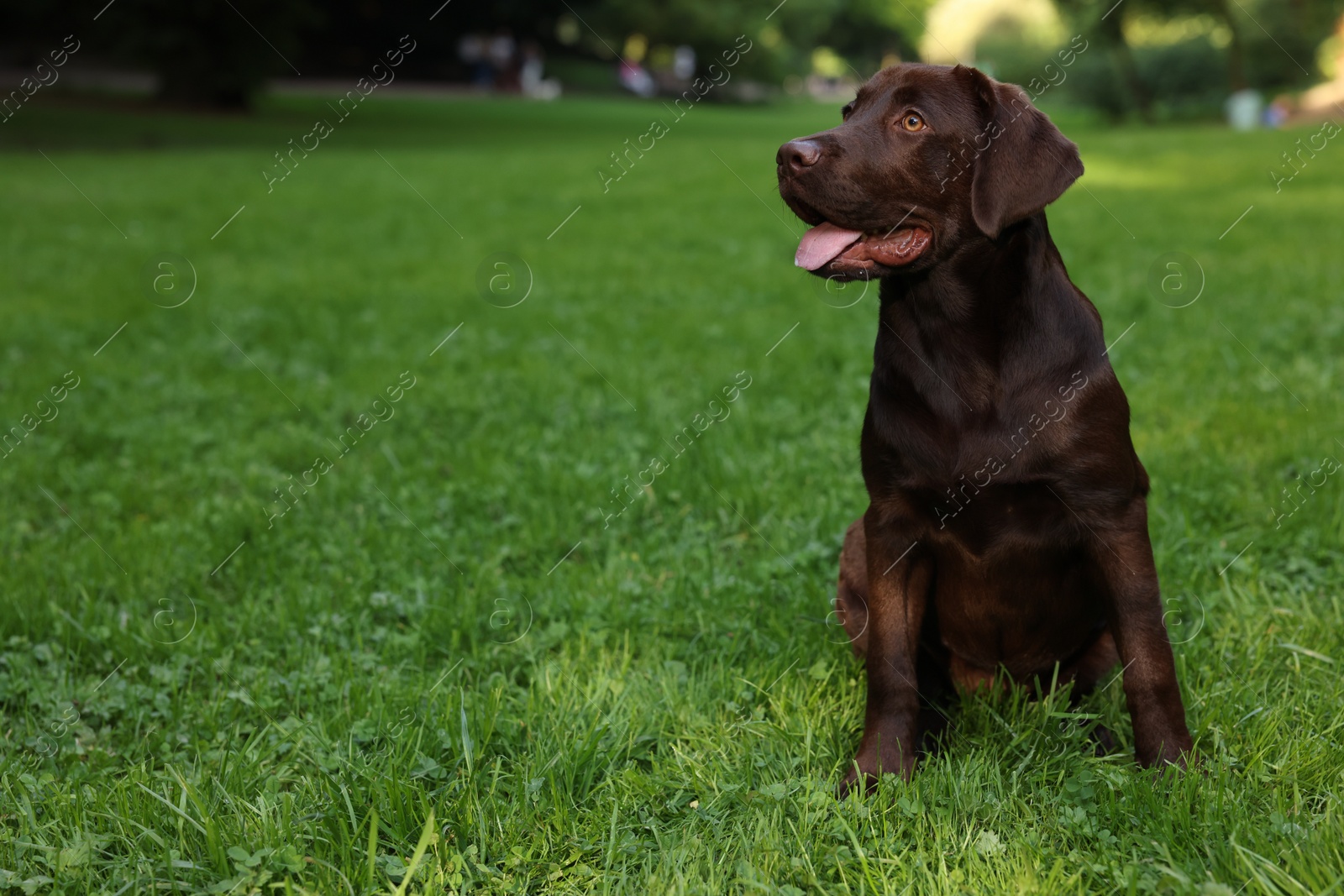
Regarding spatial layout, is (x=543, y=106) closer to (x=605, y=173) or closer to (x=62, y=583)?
(x=605, y=173)

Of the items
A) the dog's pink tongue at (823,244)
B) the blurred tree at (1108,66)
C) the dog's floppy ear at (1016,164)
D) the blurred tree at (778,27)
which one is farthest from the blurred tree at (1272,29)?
the dog's pink tongue at (823,244)

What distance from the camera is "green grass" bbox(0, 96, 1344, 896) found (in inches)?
88.7

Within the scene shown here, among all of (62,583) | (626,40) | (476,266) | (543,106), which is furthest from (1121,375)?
(626,40)

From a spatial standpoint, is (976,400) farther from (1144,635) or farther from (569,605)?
(569,605)

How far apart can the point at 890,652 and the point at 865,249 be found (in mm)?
955

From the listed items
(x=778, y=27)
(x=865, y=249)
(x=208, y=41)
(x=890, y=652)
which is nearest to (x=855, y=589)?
(x=890, y=652)

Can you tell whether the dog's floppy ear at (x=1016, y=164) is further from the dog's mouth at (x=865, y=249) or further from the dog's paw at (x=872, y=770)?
the dog's paw at (x=872, y=770)

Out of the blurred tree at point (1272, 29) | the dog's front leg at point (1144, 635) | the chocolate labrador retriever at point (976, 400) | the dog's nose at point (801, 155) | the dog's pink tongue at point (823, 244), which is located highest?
the dog's nose at point (801, 155)

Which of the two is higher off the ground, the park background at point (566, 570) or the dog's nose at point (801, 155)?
the dog's nose at point (801, 155)

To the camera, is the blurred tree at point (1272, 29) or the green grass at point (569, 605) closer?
the green grass at point (569, 605)

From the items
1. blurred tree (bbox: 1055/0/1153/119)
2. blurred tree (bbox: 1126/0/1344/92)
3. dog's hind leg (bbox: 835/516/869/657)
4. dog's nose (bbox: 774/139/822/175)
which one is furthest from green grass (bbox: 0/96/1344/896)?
blurred tree (bbox: 1126/0/1344/92)

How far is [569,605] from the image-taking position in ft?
11.5

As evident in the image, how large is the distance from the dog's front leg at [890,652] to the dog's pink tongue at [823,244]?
0.61 metres

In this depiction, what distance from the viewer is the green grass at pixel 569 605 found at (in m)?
2.25
